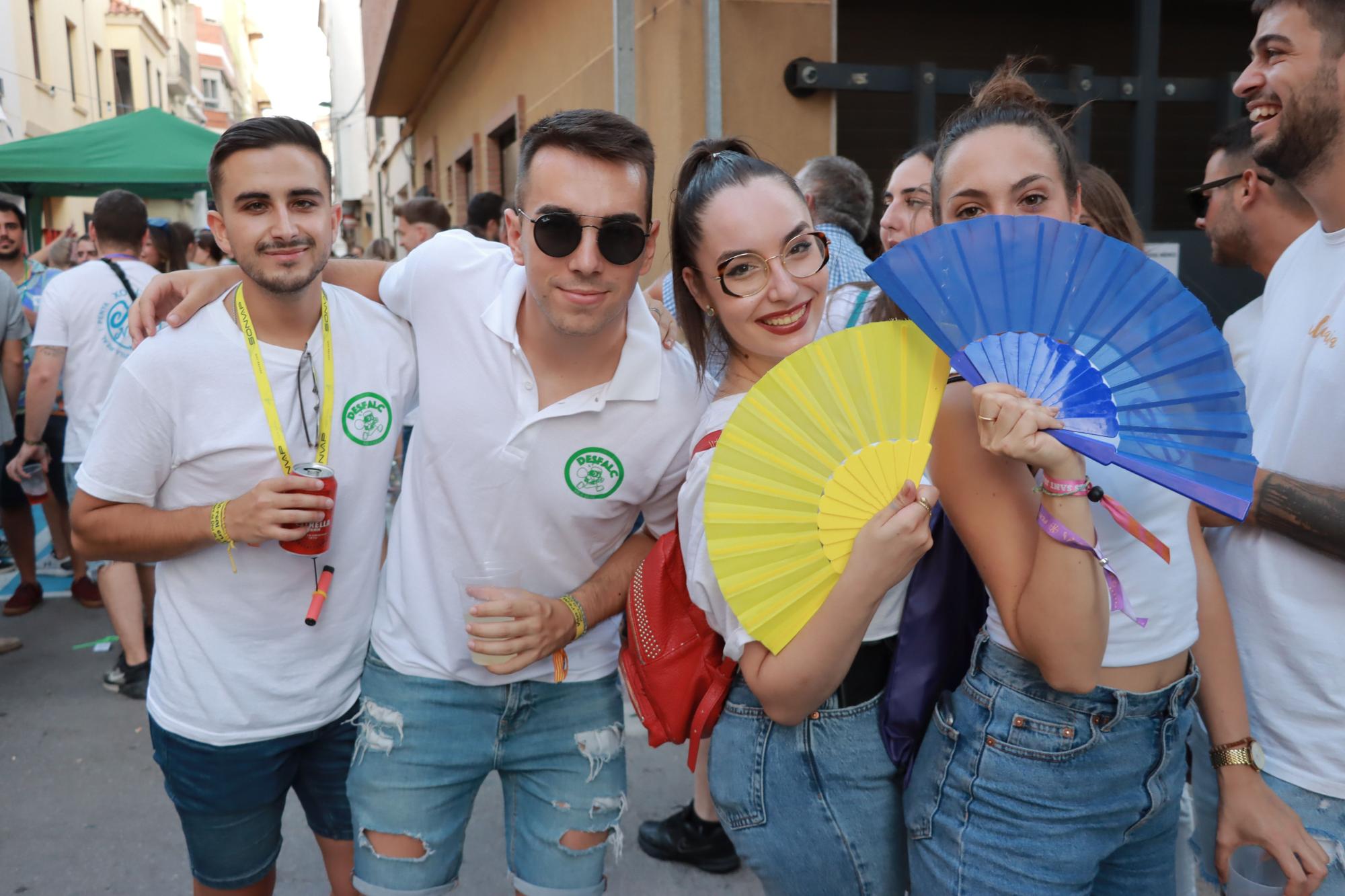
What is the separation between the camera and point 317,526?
200 cm

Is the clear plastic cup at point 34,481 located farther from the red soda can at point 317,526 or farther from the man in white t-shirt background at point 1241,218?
the man in white t-shirt background at point 1241,218

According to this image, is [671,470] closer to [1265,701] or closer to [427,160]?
[1265,701]

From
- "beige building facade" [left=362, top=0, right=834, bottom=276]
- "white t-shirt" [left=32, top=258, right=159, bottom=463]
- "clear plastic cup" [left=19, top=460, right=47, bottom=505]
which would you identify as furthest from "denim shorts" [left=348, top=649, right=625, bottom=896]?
"clear plastic cup" [left=19, top=460, right=47, bottom=505]

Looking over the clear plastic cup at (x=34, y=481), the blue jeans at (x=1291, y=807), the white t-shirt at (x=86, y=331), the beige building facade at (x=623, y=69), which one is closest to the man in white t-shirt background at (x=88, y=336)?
the white t-shirt at (x=86, y=331)

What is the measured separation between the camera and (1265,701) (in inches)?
72.1

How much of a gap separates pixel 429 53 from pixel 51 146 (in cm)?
642

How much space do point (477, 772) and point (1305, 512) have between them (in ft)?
5.77

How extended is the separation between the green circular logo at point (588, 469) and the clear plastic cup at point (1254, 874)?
139 centimetres

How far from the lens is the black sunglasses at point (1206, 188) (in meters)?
2.56

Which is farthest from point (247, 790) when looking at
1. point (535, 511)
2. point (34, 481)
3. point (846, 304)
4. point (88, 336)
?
point (34, 481)

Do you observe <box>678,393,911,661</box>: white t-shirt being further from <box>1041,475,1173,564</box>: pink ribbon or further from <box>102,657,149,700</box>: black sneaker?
<box>102,657,149,700</box>: black sneaker

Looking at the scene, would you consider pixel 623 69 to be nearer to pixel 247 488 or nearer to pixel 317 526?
pixel 247 488

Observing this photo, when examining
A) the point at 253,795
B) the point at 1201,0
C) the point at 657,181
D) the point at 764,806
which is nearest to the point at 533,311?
the point at 764,806

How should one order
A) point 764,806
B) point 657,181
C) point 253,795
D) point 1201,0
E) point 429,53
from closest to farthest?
point 764,806, point 253,795, point 657,181, point 1201,0, point 429,53
